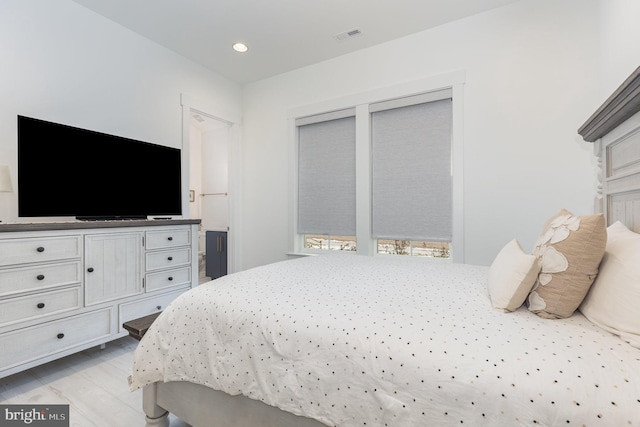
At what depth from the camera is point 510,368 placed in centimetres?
73

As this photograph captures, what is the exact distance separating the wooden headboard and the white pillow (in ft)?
1.82

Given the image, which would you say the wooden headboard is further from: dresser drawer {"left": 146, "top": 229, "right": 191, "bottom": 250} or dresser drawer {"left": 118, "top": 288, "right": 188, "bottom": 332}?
dresser drawer {"left": 118, "top": 288, "right": 188, "bottom": 332}

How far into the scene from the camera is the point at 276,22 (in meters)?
2.86

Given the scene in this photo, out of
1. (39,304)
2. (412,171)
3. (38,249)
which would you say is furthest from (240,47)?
(39,304)

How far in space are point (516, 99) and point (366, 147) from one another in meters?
1.37

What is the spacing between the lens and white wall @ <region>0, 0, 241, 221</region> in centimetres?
225

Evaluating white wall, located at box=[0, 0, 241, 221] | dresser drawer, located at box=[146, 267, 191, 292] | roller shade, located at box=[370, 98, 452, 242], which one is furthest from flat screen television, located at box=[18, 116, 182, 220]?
roller shade, located at box=[370, 98, 452, 242]

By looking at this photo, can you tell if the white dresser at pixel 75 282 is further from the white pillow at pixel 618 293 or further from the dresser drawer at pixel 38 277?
the white pillow at pixel 618 293

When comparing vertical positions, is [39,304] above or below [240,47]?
below

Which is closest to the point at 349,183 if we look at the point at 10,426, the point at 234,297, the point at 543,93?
the point at 543,93

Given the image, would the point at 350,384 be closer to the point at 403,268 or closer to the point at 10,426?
the point at 403,268

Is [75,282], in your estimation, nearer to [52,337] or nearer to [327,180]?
[52,337]

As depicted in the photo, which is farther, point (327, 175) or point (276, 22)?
point (327, 175)

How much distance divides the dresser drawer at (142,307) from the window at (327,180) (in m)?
1.64
